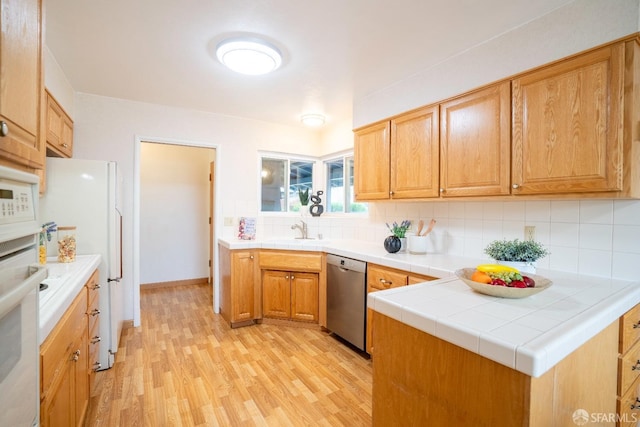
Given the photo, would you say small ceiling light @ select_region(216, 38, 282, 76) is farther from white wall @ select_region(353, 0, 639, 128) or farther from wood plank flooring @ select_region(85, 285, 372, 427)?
wood plank flooring @ select_region(85, 285, 372, 427)

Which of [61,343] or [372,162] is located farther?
[372,162]

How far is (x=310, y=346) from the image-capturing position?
8.71 feet

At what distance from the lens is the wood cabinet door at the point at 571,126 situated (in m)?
1.41

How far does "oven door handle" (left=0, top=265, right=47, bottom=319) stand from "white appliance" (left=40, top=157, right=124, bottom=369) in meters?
1.75

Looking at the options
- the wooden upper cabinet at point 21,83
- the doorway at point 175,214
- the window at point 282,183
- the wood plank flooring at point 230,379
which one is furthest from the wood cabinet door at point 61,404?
the doorway at point 175,214

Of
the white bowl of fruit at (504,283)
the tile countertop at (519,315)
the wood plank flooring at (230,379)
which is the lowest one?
the wood plank flooring at (230,379)

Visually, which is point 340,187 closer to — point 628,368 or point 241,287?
point 241,287

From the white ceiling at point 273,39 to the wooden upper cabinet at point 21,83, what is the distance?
2.99 feet

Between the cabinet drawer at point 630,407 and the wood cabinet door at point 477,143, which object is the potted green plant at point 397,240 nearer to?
the wood cabinet door at point 477,143

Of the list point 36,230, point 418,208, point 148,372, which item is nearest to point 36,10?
point 36,230

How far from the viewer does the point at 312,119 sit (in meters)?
3.42

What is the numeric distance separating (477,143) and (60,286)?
8.37ft

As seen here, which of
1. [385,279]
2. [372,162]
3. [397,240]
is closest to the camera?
[385,279]

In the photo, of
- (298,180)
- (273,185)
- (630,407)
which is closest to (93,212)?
(273,185)
